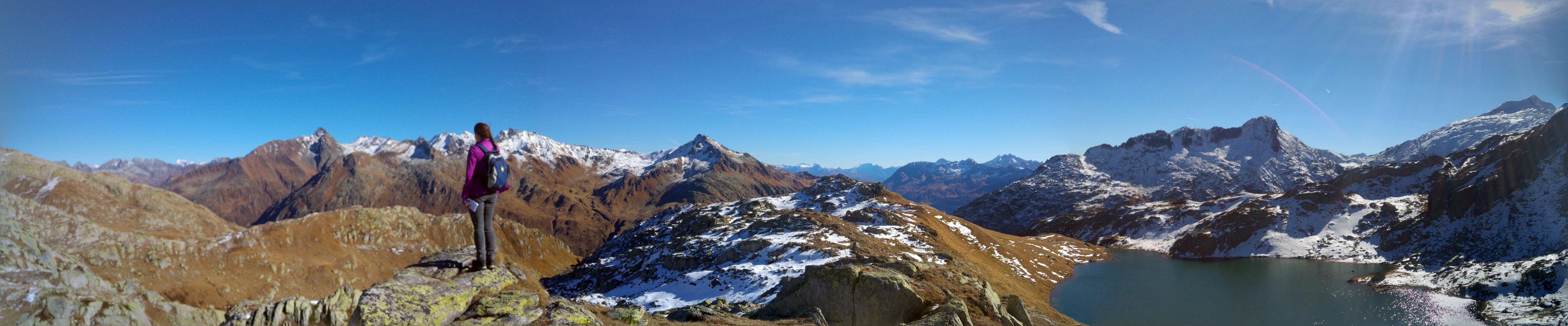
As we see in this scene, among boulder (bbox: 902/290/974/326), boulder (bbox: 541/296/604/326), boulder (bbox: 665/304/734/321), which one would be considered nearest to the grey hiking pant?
boulder (bbox: 541/296/604/326)

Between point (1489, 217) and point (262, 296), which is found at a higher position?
point (1489, 217)

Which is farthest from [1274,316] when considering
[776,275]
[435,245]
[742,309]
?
[435,245]

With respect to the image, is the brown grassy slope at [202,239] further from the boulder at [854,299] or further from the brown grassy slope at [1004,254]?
the brown grassy slope at [1004,254]

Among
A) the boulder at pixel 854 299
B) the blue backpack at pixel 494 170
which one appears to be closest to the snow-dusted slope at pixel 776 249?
the boulder at pixel 854 299

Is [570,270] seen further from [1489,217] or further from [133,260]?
[1489,217]

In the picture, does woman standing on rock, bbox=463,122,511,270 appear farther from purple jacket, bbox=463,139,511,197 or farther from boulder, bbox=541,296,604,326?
boulder, bbox=541,296,604,326

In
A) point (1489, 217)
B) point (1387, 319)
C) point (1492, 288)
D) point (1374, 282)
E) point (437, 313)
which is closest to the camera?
point (437, 313)

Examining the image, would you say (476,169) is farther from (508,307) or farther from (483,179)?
(508,307)

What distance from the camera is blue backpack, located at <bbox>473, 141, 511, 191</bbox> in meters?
12.1

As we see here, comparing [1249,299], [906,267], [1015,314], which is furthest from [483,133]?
[1249,299]

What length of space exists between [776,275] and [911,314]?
33.6m

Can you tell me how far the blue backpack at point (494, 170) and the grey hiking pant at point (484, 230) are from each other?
38 cm

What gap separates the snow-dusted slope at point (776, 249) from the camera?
62.1 metres

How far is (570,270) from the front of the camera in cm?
11700
